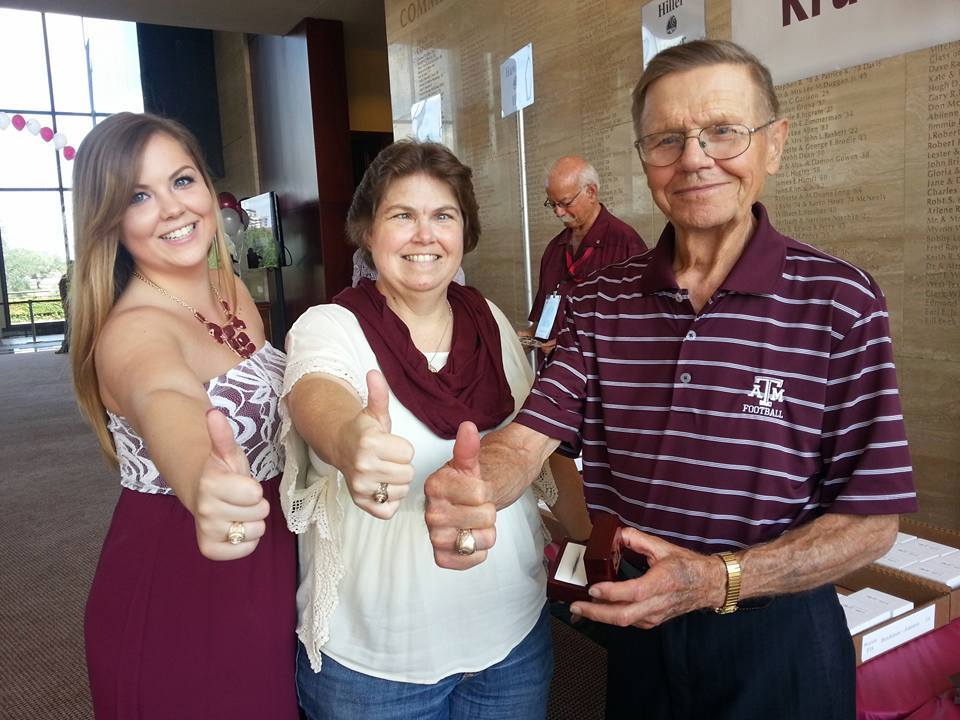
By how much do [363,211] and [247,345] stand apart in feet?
1.15

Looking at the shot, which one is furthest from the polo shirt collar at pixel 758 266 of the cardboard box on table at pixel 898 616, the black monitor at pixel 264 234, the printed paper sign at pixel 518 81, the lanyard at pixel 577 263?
the black monitor at pixel 264 234

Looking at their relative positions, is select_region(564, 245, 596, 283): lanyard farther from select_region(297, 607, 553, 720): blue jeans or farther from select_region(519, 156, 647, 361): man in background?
select_region(297, 607, 553, 720): blue jeans

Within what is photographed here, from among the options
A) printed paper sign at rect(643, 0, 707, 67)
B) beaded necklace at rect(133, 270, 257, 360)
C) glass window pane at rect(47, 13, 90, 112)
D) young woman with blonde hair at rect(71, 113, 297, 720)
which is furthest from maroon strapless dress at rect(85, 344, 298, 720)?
glass window pane at rect(47, 13, 90, 112)

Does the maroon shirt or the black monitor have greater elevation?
the black monitor

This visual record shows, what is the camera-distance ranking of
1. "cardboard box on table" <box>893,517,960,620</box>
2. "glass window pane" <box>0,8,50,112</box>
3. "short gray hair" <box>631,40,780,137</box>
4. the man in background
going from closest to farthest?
1. "short gray hair" <box>631,40,780,137</box>
2. "cardboard box on table" <box>893,517,960,620</box>
3. the man in background
4. "glass window pane" <box>0,8,50,112</box>

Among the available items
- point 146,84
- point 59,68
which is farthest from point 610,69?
point 59,68

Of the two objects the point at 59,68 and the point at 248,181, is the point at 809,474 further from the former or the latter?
the point at 59,68

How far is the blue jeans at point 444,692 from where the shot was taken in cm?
119

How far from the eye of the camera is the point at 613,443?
3.99 feet

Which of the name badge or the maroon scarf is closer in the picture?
the maroon scarf

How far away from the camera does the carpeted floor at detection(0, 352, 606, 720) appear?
2.65 meters

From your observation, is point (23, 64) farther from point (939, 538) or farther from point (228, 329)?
point (939, 538)

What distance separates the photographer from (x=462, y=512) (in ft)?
3.04

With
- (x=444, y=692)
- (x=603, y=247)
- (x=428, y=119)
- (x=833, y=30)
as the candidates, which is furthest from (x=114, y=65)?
(x=444, y=692)
